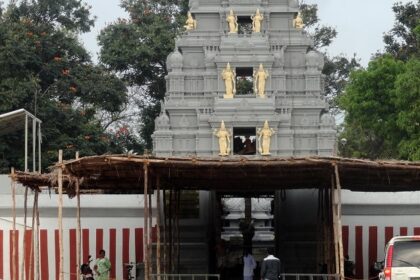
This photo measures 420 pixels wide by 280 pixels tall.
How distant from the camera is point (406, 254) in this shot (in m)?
15.9

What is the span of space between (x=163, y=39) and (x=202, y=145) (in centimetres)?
1251

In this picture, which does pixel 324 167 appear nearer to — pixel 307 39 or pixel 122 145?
pixel 307 39

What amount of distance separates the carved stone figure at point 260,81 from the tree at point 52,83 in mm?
8879

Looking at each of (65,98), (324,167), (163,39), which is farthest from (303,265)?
(163,39)

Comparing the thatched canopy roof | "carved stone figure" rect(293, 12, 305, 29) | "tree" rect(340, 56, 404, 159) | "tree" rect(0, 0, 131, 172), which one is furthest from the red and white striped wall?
"tree" rect(340, 56, 404, 159)

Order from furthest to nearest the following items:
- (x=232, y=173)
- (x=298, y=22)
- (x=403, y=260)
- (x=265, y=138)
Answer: (x=298, y=22), (x=265, y=138), (x=232, y=173), (x=403, y=260)

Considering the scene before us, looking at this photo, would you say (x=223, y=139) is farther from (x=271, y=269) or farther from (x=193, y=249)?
(x=271, y=269)

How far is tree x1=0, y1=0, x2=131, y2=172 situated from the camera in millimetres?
42094

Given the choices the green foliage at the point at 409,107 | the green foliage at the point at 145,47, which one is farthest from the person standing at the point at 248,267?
the green foliage at the point at 145,47

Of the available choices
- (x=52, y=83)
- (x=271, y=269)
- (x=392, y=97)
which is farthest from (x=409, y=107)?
(x=271, y=269)

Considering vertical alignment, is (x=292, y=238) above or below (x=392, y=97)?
below

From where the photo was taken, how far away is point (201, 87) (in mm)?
39594

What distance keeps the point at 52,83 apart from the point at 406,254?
1273 inches

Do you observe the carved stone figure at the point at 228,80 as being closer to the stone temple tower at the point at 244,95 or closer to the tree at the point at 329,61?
the stone temple tower at the point at 244,95
